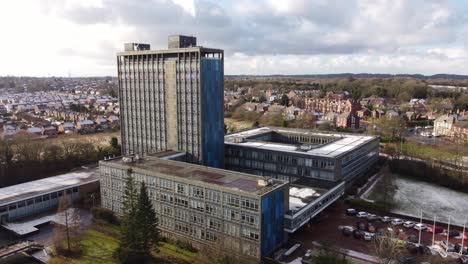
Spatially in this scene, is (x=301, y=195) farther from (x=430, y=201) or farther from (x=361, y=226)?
(x=430, y=201)

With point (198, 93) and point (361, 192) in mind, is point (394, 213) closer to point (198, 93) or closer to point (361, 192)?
point (361, 192)

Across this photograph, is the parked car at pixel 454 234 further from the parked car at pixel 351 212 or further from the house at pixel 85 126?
the house at pixel 85 126

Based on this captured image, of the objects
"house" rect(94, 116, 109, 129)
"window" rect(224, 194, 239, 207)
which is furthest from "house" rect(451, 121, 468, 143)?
"house" rect(94, 116, 109, 129)

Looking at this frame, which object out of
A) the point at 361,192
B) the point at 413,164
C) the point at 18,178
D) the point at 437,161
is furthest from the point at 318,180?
the point at 18,178

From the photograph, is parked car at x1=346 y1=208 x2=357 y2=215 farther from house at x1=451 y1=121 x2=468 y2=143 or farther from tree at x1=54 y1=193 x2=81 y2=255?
house at x1=451 y1=121 x2=468 y2=143

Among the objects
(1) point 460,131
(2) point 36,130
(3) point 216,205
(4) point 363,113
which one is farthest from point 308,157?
(4) point 363,113
